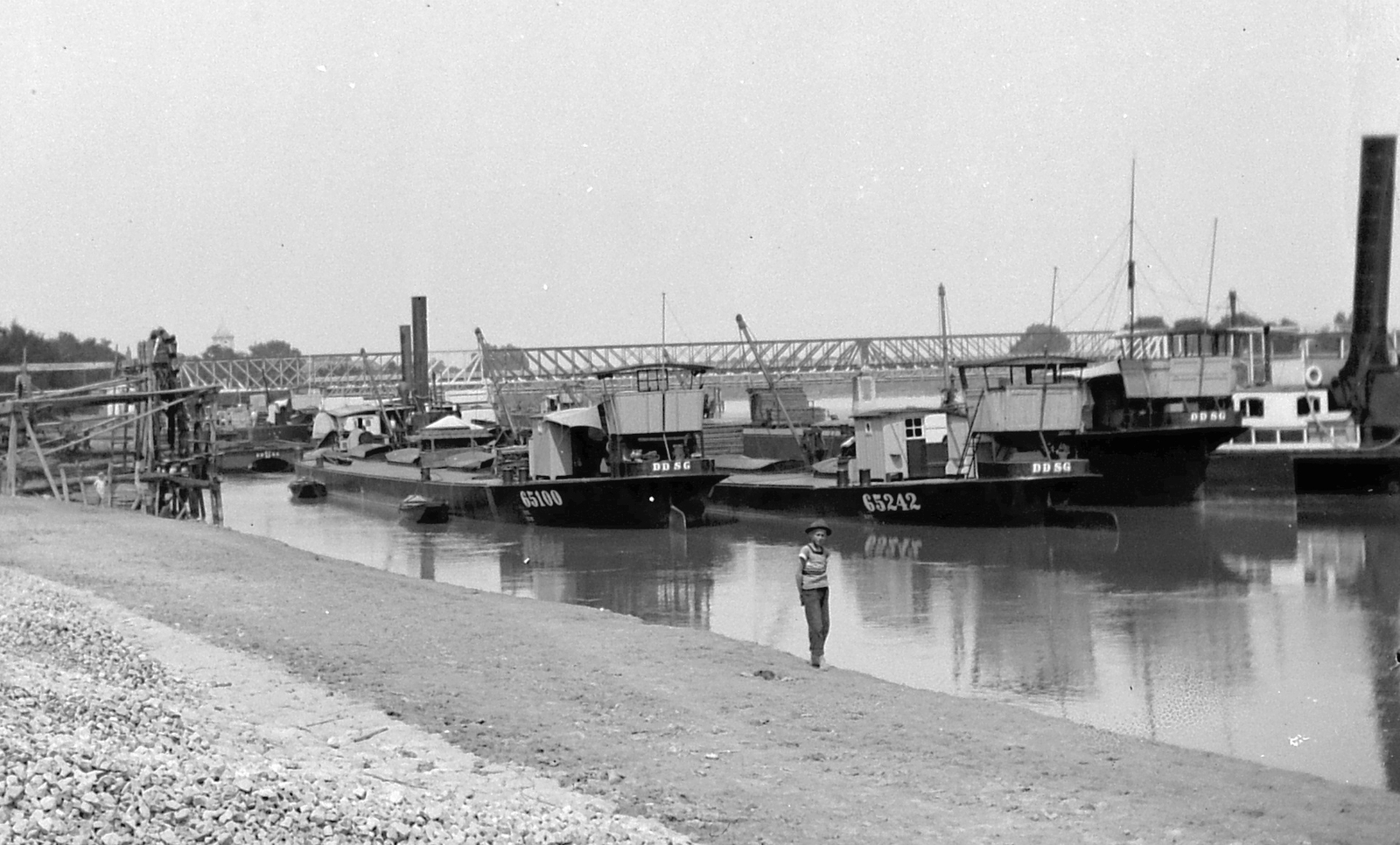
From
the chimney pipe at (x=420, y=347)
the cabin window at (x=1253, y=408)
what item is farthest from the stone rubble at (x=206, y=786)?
the chimney pipe at (x=420, y=347)

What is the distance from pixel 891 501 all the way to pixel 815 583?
21.7m

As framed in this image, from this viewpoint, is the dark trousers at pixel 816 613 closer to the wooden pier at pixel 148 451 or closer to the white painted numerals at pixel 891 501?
the white painted numerals at pixel 891 501

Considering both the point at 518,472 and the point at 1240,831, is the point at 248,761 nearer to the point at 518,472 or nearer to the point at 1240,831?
the point at 1240,831

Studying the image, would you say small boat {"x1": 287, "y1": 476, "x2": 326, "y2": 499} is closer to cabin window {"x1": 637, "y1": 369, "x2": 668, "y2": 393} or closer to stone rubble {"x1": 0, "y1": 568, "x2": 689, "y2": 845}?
cabin window {"x1": 637, "y1": 369, "x2": 668, "y2": 393}

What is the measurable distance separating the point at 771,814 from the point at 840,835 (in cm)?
51

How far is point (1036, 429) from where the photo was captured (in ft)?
121

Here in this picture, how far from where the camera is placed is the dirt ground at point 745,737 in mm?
9141

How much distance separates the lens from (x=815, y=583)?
47.2ft

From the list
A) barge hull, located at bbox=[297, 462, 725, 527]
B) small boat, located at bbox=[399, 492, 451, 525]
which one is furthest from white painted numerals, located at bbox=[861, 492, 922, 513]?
small boat, located at bbox=[399, 492, 451, 525]

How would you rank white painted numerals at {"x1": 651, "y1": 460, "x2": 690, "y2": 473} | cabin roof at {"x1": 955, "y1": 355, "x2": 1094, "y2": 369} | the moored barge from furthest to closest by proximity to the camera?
1. cabin roof at {"x1": 955, "y1": 355, "x2": 1094, "y2": 369}
2. the moored barge
3. white painted numerals at {"x1": 651, "y1": 460, "x2": 690, "y2": 473}

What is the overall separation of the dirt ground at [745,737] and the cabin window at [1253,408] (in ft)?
101

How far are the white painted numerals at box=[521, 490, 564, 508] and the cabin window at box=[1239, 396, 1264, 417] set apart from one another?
68.1 feet

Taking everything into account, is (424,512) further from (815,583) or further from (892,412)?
(815,583)

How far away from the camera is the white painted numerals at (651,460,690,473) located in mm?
36188
